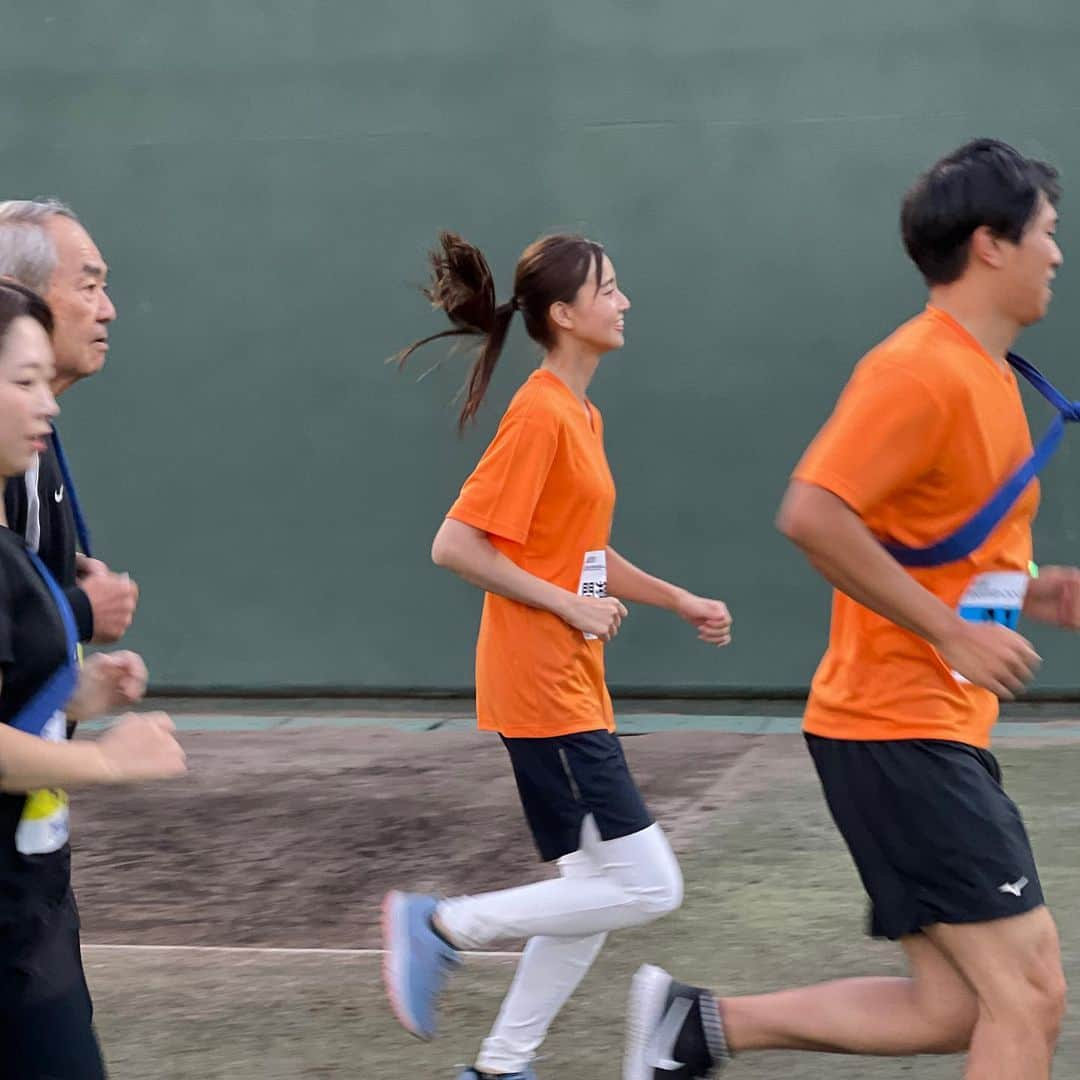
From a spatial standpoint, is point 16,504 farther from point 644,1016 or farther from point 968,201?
point 968,201

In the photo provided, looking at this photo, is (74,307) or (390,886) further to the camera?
(390,886)

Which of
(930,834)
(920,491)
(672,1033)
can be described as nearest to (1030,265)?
(920,491)

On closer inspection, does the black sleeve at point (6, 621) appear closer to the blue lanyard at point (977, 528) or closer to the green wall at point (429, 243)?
the blue lanyard at point (977, 528)

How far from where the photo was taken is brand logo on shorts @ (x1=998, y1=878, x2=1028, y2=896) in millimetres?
3258

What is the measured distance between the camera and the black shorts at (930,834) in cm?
327

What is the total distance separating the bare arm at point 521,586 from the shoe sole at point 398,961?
72 centimetres

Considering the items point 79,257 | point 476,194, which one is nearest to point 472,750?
point 476,194

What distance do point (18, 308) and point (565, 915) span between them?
6.57 feet

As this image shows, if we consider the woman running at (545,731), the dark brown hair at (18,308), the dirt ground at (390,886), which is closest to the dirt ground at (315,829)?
the dirt ground at (390,886)

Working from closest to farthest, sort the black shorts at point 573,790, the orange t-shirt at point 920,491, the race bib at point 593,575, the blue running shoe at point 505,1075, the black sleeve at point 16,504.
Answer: the black sleeve at point 16,504 < the orange t-shirt at point 920,491 < the blue running shoe at point 505,1075 < the black shorts at point 573,790 < the race bib at point 593,575

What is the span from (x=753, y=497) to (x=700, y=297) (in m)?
0.94

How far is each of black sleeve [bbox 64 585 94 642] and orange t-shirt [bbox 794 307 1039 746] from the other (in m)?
1.20

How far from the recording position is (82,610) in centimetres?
336

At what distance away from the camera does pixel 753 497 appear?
9.31m
